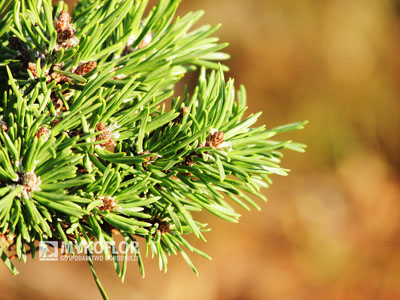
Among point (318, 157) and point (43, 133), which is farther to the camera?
point (318, 157)

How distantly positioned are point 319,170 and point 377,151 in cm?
30

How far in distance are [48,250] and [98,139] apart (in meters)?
0.13

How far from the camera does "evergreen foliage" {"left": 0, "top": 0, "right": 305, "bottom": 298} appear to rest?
0.37m

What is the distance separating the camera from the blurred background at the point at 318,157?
1945 millimetres

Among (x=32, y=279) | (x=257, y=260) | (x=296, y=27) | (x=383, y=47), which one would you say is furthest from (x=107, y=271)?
(x=383, y=47)

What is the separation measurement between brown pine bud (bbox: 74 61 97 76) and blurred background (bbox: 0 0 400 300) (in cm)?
150

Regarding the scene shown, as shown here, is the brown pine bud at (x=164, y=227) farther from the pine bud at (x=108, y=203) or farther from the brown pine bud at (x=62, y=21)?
A: the brown pine bud at (x=62, y=21)

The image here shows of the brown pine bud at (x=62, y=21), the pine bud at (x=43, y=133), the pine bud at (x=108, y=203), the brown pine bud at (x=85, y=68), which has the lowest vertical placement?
the pine bud at (x=108, y=203)

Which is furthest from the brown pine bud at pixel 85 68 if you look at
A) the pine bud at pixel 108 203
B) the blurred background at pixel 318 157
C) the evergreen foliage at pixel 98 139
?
the blurred background at pixel 318 157

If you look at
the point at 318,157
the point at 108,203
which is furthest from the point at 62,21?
the point at 318,157

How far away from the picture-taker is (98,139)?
412 mm

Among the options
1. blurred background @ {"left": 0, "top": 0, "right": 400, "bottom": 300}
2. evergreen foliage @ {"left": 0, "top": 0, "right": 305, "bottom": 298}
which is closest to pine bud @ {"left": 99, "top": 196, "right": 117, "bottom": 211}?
evergreen foliage @ {"left": 0, "top": 0, "right": 305, "bottom": 298}

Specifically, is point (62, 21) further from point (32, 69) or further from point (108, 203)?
point (108, 203)

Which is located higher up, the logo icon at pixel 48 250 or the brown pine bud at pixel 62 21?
A: the brown pine bud at pixel 62 21
